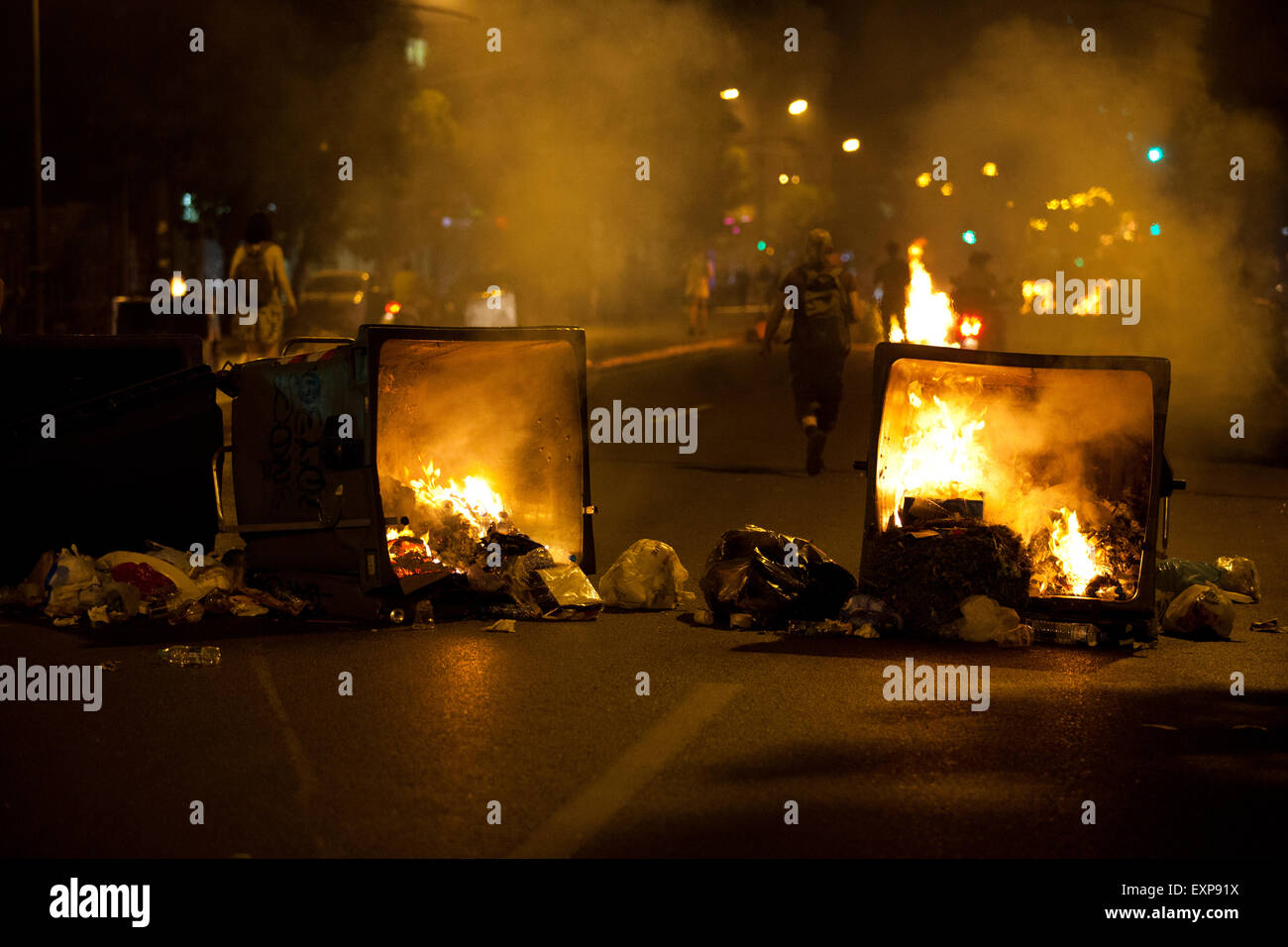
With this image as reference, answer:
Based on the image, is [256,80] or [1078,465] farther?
[256,80]

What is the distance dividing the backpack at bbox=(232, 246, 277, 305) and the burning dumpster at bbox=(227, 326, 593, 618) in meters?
7.33

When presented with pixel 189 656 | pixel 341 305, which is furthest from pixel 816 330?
pixel 341 305

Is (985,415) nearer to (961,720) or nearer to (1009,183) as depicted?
(961,720)

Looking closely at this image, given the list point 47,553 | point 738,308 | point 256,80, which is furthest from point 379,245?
point 47,553

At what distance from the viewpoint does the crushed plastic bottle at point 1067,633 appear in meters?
6.78

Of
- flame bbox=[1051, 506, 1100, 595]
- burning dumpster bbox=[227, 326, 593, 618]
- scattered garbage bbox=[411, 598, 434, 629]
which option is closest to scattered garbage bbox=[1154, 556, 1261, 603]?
flame bbox=[1051, 506, 1100, 595]

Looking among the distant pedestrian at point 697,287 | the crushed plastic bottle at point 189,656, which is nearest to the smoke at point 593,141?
the distant pedestrian at point 697,287

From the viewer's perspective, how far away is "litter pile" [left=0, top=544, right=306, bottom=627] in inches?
281

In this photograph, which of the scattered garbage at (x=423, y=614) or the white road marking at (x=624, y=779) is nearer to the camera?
the white road marking at (x=624, y=779)

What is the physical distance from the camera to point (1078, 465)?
7434mm

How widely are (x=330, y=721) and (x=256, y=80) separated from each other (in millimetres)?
22585

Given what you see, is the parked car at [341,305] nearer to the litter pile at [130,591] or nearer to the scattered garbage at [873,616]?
the litter pile at [130,591]

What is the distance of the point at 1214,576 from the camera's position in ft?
25.2

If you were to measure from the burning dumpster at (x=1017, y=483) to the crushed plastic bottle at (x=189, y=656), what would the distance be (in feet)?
9.82
